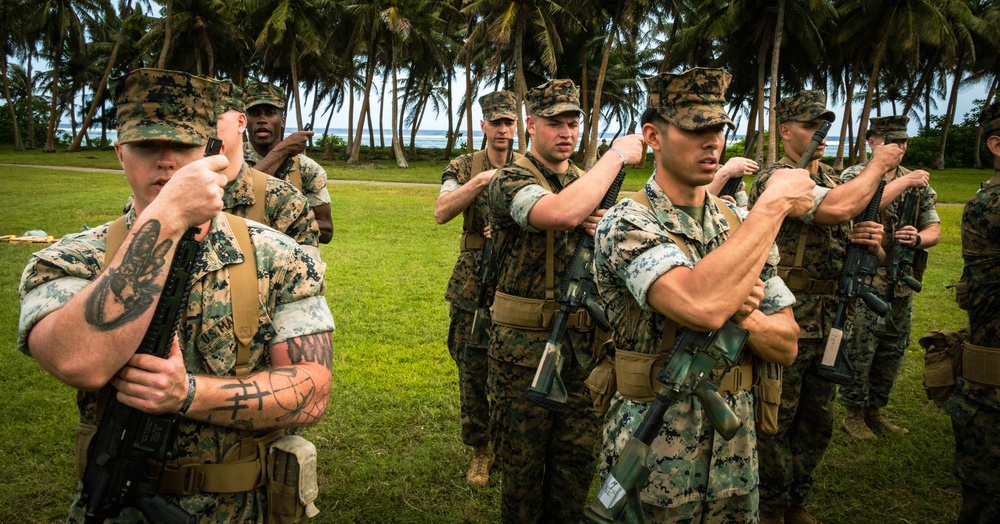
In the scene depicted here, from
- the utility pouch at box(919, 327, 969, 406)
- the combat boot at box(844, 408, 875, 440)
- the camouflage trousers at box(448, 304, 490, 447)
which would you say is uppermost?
the utility pouch at box(919, 327, 969, 406)

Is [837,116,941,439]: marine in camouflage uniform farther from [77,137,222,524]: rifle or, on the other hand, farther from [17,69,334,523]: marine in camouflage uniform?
[77,137,222,524]: rifle

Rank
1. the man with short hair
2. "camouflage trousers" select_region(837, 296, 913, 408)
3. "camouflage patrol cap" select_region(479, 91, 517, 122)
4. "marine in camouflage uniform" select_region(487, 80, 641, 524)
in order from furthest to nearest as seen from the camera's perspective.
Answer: "camouflage trousers" select_region(837, 296, 913, 408) → "camouflage patrol cap" select_region(479, 91, 517, 122) → the man with short hair → "marine in camouflage uniform" select_region(487, 80, 641, 524)

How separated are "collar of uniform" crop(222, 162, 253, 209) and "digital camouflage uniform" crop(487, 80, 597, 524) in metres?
1.38

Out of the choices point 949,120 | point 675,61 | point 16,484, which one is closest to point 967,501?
point 16,484

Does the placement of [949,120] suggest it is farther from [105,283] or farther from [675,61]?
[105,283]

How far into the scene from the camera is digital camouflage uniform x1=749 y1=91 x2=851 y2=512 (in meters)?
4.36

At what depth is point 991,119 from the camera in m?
3.99

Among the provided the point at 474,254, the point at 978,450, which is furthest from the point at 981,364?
the point at 474,254

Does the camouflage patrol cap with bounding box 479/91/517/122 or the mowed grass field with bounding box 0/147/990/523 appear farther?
the camouflage patrol cap with bounding box 479/91/517/122

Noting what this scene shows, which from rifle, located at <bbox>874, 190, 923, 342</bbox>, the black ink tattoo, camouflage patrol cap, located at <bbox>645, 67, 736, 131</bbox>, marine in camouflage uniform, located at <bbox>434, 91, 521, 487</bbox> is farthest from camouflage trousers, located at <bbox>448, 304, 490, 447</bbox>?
rifle, located at <bbox>874, 190, 923, 342</bbox>

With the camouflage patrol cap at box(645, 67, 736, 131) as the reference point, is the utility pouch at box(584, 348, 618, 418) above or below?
below

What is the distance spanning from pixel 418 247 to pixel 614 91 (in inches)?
1594

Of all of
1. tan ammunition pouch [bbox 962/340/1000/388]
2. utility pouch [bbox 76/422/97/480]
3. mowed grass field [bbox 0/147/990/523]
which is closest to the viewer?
utility pouch [bbox 76/422/97/480]

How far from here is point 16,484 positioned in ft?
14.8
